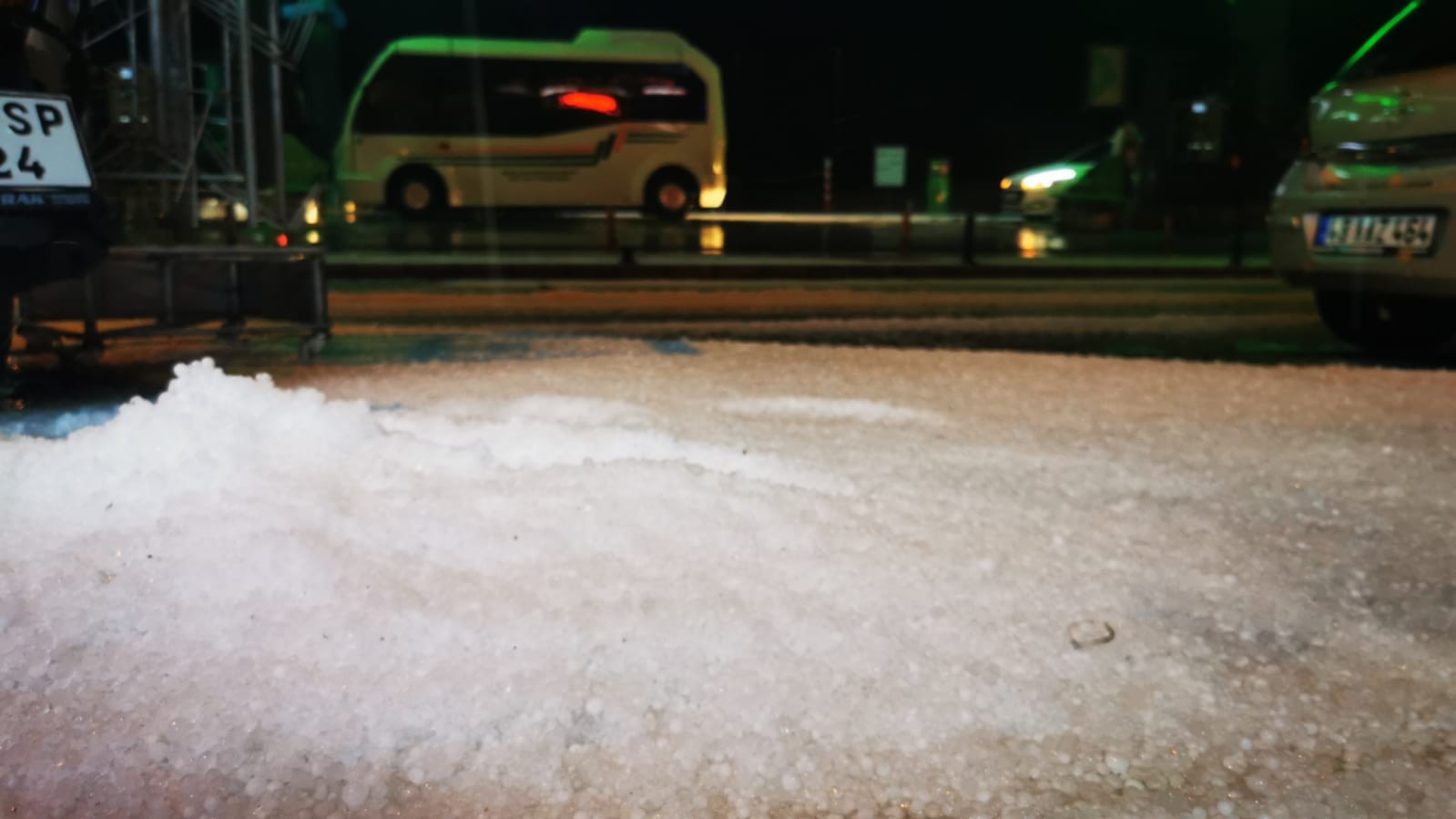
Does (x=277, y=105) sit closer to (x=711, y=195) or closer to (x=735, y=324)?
(x=735, y=324)

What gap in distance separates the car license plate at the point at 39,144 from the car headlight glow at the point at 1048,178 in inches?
840

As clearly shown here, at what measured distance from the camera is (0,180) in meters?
4.59

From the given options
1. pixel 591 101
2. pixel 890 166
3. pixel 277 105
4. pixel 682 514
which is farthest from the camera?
pixel 890 166

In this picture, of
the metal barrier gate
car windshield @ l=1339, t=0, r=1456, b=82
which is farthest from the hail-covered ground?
the metal barrier gate

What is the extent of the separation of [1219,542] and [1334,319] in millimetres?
4691

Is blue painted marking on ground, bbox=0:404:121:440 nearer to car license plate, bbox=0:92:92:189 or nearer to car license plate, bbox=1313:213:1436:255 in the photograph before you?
car license plate, bbox=0:92:92:189

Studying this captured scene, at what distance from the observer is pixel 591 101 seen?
2308cm

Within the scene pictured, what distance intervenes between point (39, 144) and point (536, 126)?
18794 mm

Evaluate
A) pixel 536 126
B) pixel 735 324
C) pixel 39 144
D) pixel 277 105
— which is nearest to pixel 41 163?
pixel 39 144

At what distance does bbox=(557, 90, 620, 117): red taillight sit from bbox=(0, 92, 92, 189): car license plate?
18.8 m

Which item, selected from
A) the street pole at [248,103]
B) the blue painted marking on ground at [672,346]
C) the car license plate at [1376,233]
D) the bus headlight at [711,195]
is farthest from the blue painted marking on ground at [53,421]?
the bus headlight at [711,195]

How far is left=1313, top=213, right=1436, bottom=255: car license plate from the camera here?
6.16 meters

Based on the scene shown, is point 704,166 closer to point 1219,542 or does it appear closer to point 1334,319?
point 1334,319

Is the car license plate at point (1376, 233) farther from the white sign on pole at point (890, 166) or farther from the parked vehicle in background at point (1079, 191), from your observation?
the white sign on pole at point (890, 166)
